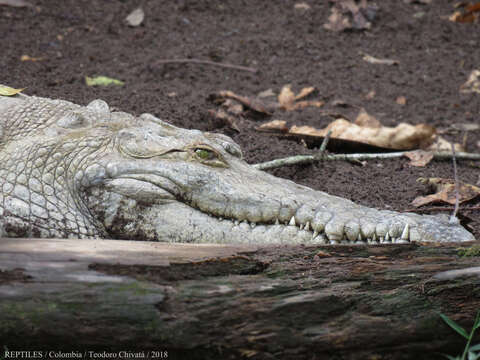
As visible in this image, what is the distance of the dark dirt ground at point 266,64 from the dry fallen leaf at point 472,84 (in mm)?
99

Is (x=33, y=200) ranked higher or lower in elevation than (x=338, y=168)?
higher

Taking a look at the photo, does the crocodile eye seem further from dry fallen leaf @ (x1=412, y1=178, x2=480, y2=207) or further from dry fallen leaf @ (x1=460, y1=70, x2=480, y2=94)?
dry fallen leaf @ (x1=460, y1=70, x2=480, y2=94)

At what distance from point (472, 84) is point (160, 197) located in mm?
5091

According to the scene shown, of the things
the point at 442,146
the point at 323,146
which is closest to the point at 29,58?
the point at 323,146

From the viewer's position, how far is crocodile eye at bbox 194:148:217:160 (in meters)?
2.99

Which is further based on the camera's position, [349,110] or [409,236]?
[349,110]

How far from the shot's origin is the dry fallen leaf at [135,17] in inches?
301

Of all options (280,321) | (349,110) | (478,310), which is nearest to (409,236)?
(478,310)

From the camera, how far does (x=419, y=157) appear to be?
4.70 meters

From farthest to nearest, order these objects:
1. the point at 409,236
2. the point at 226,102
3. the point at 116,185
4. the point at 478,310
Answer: the point at 226,102 < the point at 116,185 < the point at 409,236 < the point at 478,310

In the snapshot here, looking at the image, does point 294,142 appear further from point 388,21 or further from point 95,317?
point 388,21

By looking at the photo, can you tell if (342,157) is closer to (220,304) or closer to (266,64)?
Result: (220,304)

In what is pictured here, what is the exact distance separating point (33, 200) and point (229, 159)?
103cm

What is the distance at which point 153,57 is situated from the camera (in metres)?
6.80
